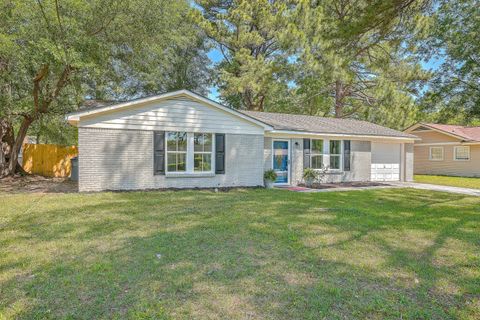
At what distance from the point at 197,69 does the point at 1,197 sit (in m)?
17.7

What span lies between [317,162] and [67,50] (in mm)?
11331

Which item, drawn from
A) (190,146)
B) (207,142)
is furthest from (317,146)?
(190,146)

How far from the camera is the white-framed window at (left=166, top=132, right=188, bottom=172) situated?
36.5ft

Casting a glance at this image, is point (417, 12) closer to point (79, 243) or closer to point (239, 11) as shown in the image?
point (79, 243)

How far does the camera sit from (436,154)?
931 inches

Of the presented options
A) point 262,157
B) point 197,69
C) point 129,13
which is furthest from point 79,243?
point 197,69

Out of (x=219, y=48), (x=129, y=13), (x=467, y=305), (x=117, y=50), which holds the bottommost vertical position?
(x=467, y=305)

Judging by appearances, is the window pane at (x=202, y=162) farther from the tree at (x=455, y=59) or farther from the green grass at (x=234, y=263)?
the tree at (x=455, y=59)

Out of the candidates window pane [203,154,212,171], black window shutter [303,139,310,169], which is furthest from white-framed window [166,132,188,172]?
black window shutter [303,139,310,169]

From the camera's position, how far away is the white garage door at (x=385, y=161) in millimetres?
16781

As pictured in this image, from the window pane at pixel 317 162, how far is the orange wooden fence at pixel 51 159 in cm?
1326

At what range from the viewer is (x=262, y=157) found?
502 inches

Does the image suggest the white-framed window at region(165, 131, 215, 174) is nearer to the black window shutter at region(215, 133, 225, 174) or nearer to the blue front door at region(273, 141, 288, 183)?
the black window shutter at region(215, 133, 225, 174)

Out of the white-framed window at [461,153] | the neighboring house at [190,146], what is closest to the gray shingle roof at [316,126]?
the neighboring house at [190,146]
